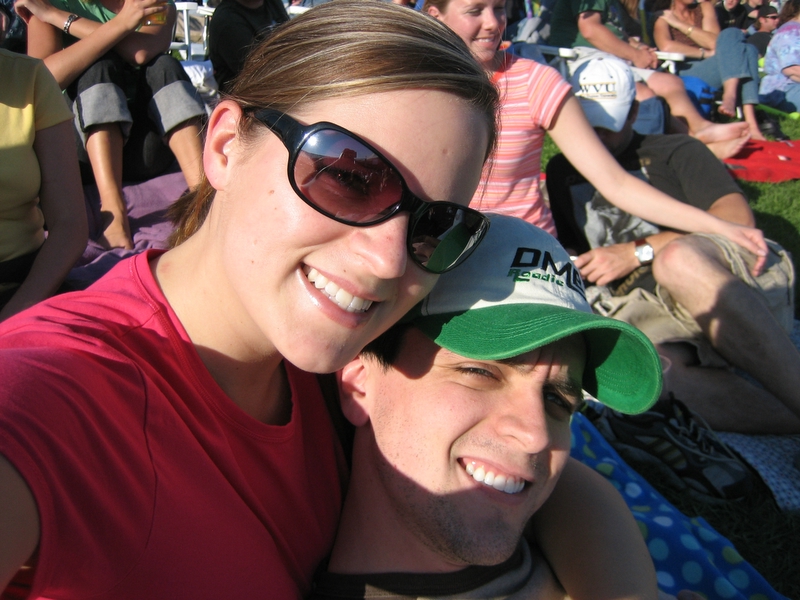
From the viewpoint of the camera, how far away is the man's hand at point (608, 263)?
13.3 ft

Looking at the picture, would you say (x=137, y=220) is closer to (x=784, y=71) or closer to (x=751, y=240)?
(x=751, y=240)

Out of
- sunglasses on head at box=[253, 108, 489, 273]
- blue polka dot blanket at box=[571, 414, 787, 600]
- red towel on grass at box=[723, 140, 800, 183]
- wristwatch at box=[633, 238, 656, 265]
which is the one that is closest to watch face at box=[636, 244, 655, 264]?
wristwatch at box=[633, 238, 656, 265]

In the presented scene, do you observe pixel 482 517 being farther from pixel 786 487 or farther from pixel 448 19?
pixel 448 19

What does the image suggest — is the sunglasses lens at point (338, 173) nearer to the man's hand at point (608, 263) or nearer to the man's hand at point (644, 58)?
the man's hand at point (608, 263)

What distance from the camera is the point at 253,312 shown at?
4.30ft

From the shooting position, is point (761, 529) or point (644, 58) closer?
point (761, 529)

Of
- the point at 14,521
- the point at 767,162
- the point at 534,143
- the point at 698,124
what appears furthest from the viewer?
the point at 698,124

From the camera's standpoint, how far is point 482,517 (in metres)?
1.56

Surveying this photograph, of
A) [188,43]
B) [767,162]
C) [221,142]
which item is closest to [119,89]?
[221,142]

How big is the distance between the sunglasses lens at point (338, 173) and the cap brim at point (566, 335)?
0.47 m

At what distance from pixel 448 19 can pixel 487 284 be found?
286 centimetres

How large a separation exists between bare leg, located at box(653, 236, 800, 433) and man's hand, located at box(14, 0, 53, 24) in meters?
3.91

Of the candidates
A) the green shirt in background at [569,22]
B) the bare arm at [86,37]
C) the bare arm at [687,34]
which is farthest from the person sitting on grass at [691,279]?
the bare arm at [687,34]

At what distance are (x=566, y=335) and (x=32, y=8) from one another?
379 centimetres
